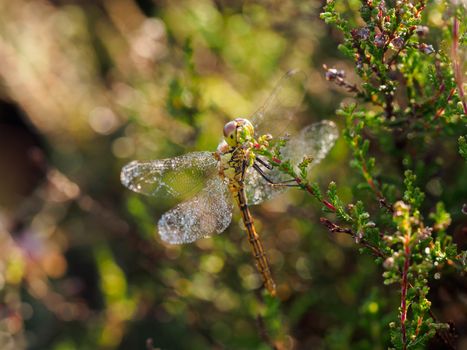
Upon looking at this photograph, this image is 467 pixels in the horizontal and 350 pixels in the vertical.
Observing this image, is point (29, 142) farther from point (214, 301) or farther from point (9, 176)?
point (214, 301)

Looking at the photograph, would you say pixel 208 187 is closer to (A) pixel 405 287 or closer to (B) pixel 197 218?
(B) pixel 197 218

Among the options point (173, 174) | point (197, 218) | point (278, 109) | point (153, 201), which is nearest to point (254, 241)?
point (197, 218)

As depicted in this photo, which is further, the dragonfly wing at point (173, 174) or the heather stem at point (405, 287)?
the dragonfly wing at point (173, 174)

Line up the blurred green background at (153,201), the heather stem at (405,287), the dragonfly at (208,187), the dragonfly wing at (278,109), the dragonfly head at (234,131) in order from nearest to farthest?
the heather stem at (405,287) → the dragonfly head at (234,131) → the dragonfly at (208,187) → the dragonfly wing at (278,109) → the blurred green background at (153,201)

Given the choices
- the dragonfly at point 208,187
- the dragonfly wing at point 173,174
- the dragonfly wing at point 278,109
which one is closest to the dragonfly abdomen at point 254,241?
the dragonfly at point 208,187

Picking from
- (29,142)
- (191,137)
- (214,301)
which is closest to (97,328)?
(214,301)

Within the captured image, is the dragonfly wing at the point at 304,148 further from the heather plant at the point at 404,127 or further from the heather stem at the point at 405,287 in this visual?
the heather stem at the point at 405,287

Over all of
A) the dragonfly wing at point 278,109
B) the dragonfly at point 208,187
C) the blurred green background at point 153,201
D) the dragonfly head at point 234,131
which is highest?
the dragonfly head at point 234,131
